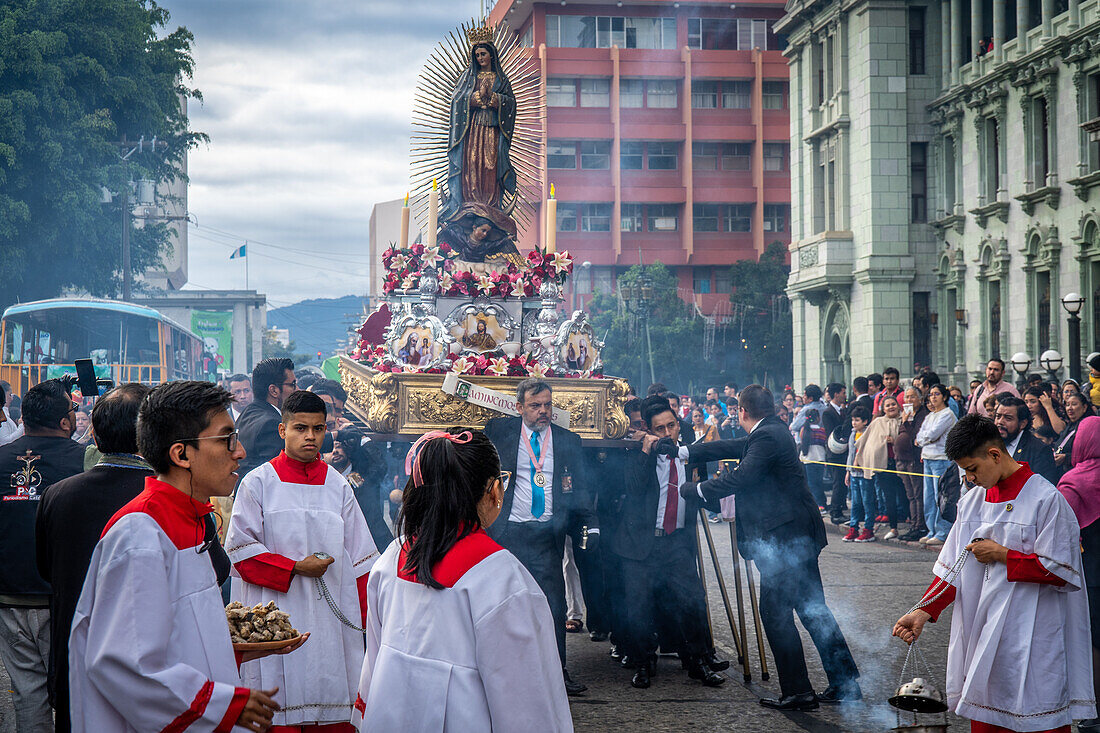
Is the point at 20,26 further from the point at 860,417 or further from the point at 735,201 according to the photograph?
the point at 735,201

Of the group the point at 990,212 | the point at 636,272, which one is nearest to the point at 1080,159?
the point at 990,212

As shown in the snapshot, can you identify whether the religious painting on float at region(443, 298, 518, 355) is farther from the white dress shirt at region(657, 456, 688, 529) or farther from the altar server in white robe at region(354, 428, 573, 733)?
the altar server in white robe at region(354, 428, 573, 733)

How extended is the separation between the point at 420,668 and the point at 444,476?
516mm

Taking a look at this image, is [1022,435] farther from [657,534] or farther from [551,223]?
[551,223]

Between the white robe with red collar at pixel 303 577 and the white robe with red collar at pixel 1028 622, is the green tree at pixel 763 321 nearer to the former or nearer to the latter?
the white robe with red collar at pixel 1028 622

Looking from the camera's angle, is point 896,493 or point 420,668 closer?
point 420,668

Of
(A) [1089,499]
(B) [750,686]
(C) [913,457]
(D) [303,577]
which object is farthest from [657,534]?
(C) [913,457]

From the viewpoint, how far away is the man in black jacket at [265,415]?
22.0 ft

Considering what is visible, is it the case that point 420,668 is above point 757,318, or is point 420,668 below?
below

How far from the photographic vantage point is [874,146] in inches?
1294

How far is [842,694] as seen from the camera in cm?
660

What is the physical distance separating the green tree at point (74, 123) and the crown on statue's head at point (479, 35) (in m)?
16.5

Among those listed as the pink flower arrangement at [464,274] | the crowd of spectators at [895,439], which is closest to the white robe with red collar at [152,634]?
A: the pink flower arrangement at [464,274]

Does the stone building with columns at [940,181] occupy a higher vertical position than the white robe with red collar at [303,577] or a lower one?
higher
